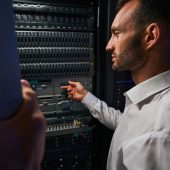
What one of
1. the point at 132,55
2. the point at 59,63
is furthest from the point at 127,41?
the point at 59,63

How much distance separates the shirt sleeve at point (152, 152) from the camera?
3.61 feet

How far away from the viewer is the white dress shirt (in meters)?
1.10

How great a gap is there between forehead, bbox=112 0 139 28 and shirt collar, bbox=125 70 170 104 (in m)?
0.34

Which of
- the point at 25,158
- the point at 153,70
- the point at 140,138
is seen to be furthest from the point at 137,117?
the point at 25,158

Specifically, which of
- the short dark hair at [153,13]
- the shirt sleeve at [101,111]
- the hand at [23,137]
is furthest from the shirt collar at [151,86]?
the hand at [23,137]

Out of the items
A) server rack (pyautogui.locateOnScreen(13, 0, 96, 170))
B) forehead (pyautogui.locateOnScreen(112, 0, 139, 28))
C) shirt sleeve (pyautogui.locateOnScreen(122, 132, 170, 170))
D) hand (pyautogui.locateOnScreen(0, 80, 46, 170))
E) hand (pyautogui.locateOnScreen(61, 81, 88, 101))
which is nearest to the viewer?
hand (pyautogui.locateOnScreen(0, 80, 46, 170))

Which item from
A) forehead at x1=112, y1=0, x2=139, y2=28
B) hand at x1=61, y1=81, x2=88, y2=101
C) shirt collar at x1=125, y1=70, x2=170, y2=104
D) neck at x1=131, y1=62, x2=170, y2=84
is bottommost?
hand at x1=61, y1=81, x2=88, y2=101

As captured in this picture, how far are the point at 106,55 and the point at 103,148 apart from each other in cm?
66

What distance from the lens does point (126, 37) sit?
4.79ft

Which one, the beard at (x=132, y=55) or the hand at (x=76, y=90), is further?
the hand at (x=76, y=90)

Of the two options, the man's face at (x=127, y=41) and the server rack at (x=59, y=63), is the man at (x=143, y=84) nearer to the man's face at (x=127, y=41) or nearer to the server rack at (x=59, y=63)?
the man's face at (x=127, y=41)

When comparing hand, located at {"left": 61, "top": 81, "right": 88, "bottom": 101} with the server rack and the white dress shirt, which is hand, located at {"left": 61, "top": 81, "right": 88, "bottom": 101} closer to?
the server rack

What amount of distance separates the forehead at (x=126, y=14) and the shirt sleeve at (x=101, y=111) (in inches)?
20.3

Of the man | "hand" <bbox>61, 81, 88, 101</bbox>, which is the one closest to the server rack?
"hand" <bbox>61, 81, 88, 101</bbox>
